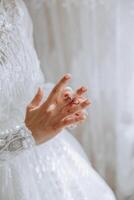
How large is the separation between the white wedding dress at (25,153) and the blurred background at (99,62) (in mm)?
290

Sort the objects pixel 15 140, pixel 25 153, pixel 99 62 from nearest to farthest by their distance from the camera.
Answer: pixel 15 140 → pixel 25 153 → pixel 99 62

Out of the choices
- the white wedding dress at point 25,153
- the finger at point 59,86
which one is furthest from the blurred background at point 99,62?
the finger at point 59,86

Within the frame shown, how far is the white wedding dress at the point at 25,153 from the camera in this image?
866 mm

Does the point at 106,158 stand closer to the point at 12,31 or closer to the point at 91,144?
the point at 91,144

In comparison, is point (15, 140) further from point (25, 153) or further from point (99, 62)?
point (99, 62)

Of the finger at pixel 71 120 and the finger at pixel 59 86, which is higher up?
the finger at pixel 59 86

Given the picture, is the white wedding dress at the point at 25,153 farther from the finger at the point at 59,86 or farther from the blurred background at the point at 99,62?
the blurred background at the point at 99,62

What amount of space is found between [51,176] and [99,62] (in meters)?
0.52

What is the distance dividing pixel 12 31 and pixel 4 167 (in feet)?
1.07

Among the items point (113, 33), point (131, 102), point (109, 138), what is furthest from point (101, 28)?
point (109, 138)

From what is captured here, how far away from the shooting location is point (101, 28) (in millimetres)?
1256

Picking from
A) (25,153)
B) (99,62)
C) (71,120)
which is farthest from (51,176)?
(99,62)

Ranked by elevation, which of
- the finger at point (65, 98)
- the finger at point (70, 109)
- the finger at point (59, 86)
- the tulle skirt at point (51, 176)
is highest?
the finger at point (59, 86)

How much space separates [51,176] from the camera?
91 centimetres
